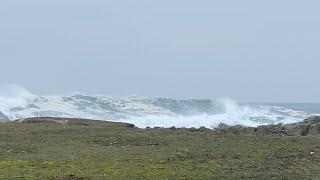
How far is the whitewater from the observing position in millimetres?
66000

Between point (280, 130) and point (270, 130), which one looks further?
point (270, 130)

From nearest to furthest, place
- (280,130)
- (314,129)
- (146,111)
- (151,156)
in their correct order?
(151,156)
(314,129)
(280,130)
(146,111)

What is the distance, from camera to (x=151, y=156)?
60.8 ft

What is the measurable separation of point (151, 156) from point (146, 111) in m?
58.1

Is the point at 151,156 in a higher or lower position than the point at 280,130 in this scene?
lower

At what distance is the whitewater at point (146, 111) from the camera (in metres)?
66.0

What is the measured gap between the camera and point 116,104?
271ft

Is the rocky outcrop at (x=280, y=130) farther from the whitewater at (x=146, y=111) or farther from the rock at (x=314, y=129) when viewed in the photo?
the whitewater at (x=146, y=111)

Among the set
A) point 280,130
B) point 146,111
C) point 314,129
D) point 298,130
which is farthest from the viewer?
point 146,111

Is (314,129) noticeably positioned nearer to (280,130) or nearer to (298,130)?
(298,130)

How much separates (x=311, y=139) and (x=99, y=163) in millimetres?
10906

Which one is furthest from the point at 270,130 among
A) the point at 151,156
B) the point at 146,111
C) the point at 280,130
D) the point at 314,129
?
the point at 146,111

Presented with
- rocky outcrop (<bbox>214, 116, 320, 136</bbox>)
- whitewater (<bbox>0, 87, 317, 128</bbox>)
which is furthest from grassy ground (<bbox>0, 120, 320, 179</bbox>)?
whitewater (<bbox>0, 87, 317, 128</bbox>)

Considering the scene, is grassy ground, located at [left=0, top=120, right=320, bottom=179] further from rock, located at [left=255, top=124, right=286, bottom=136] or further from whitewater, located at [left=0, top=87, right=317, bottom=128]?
whitewater, located at [left=0, top=87, right=317, bottom=128]
